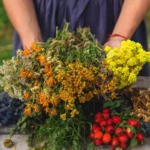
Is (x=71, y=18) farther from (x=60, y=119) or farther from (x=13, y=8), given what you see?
(x=60, y=119)

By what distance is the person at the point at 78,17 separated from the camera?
1.80 meters

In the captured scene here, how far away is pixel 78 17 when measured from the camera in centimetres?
189

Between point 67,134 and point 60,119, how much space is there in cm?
6

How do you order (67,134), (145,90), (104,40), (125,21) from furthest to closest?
(104,40), (125,21), (145,90), (67,134)

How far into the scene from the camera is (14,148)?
160cm

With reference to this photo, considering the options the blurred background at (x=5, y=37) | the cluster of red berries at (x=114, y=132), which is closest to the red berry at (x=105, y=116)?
the cluster of red berries at (x=114, y=132)

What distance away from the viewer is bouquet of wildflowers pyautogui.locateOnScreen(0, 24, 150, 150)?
148 cm

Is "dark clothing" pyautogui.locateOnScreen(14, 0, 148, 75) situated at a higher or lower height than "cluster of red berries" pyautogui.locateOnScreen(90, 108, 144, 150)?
higher

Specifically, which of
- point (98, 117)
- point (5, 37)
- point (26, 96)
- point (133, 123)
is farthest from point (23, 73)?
point (5, 37)

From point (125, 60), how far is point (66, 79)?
0.21m

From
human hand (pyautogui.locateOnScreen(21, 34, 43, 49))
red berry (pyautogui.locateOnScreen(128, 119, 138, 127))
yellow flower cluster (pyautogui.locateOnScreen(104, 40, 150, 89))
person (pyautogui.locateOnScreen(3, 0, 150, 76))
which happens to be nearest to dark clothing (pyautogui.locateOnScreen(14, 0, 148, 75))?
person (pyautogui.locateOnScreen(3, 0, 150, 76))

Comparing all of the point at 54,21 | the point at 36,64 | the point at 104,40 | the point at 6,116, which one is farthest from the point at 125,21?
the point at 6,116

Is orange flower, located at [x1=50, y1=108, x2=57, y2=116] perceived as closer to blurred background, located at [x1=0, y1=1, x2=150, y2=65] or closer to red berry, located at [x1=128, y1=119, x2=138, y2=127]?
red berry, located at [x1=128, y1=119, x2=138, y2=127]

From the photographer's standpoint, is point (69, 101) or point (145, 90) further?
point (145, 90)
